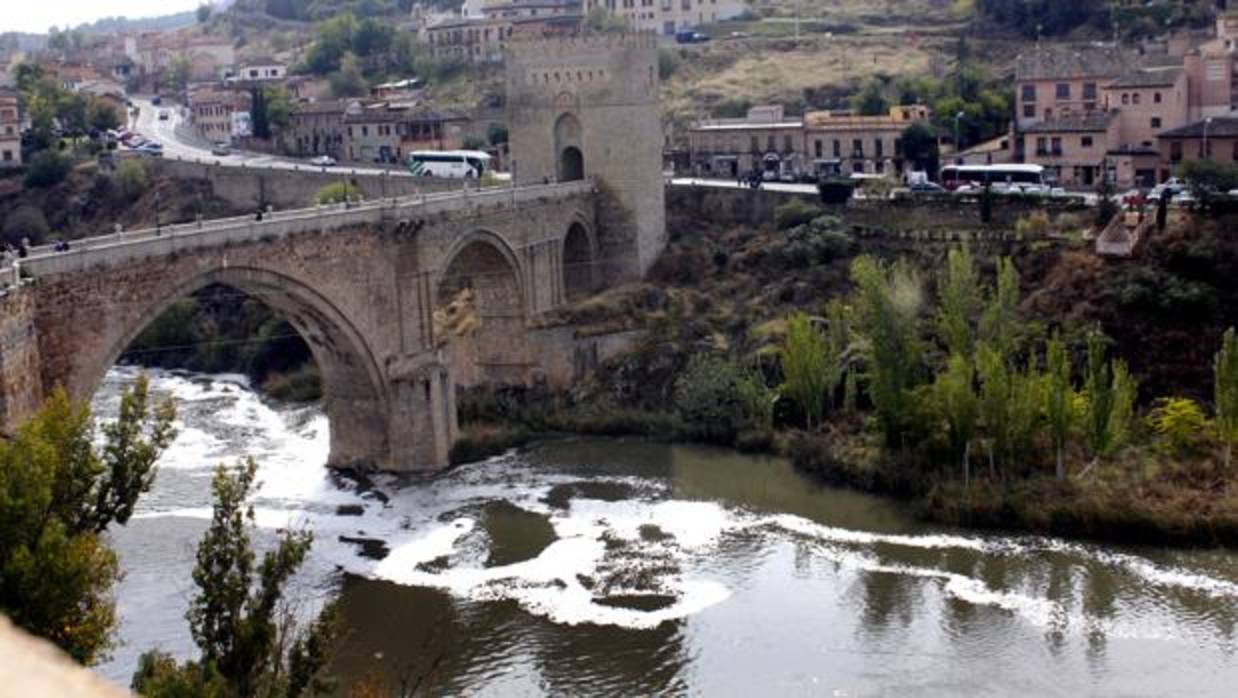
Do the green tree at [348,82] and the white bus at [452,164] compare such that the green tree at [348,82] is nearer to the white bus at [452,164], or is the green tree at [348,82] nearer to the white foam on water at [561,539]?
the white bus at [452,164]

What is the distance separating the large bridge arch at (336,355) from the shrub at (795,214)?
496 inches

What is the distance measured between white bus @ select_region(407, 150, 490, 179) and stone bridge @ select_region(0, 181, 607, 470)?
9.52 m

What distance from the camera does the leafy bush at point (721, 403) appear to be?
27.7 meters

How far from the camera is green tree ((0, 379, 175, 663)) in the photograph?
955cm

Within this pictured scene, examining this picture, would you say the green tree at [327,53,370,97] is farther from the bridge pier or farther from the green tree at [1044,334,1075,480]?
the green tree at [1044,334,1075,480]

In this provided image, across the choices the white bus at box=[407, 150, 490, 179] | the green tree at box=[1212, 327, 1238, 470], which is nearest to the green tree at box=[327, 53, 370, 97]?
the white bus at box=[407, 150, 490, 179]

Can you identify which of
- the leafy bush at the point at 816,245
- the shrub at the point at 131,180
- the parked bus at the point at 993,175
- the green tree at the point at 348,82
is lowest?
the leafy bush at the point at 816,245

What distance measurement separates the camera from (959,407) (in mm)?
22672

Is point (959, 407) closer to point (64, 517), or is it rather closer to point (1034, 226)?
point (1034, 226)

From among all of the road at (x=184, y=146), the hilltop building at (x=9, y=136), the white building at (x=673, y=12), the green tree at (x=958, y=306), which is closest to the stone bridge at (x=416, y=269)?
the road at (x=184, y=146)

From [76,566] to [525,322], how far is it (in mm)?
22444

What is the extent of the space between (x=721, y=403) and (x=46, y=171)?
99.2ft

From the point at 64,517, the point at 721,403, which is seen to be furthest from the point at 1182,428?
the point at 64,517

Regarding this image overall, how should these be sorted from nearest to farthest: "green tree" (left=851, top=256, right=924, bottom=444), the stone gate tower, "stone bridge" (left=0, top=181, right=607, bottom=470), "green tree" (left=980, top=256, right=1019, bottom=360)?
"stone bridge" (left=0, top=181, right=607, bottom=470), "green tree" (left=851, top=256, right=924, bottom=444), "green tree" (left=980, top=256, right=1019, bottom=360), the stone gate tower
